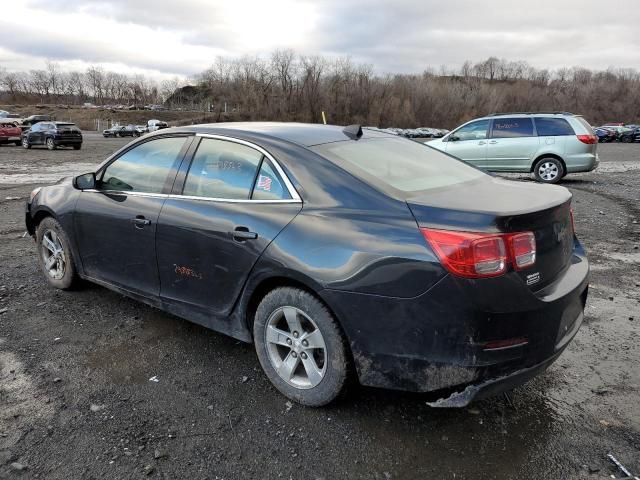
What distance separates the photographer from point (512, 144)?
44.1 ft

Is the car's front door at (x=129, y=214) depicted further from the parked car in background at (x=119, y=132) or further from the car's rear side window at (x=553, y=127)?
the parked car in background at (x=119, y=132)

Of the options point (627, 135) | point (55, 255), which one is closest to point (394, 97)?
point (627, 135)

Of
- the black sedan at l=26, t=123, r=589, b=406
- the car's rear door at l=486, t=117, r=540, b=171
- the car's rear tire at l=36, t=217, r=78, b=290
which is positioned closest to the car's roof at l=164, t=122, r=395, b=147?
the black sedan at l=26, t=123, r=589, b=406

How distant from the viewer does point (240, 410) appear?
2965mm

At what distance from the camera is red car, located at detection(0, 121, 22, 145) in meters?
28.3

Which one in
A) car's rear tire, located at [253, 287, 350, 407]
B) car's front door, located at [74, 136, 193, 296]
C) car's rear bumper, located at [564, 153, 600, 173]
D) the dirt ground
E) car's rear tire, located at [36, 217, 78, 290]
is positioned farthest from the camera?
car's rear bumper, located at [564, 153, 600, 173]

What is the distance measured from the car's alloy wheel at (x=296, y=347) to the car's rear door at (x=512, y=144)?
472 inches

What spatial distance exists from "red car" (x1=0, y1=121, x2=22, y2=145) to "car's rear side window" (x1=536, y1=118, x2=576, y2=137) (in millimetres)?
27863

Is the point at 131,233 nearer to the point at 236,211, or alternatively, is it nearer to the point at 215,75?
the point at 236,211

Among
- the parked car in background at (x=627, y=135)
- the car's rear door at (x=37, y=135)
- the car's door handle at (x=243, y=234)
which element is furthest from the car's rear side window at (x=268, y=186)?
the parked car in background at (x=627, y=135)

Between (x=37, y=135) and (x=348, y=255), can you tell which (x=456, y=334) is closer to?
(x=348, y=255)

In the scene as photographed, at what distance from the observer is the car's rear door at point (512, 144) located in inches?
522

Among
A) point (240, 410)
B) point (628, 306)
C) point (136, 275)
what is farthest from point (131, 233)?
point (628, 306)

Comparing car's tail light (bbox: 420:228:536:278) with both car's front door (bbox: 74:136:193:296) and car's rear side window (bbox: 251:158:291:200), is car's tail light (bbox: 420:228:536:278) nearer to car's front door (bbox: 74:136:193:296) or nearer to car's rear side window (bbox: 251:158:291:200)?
car's rear side window (bbox: 251:158:291:200)
